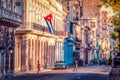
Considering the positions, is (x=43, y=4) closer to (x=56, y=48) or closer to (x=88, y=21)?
(x=56, y=48)

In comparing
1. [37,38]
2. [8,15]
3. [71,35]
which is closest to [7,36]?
[8,15]

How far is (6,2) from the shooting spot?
171ft

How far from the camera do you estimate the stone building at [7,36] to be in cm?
4872

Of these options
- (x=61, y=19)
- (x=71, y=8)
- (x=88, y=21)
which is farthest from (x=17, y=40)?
(x=88, y=21)

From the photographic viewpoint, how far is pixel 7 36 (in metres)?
50.8

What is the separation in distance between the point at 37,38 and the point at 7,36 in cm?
1955

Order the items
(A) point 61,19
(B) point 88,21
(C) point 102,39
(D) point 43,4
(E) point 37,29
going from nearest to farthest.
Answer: (E) point 37,29 → (D) point 43,4 → (A) point 61,19 → (B) point 88,21 → (C) point 102,39

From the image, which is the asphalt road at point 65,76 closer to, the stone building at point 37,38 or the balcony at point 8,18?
the balcony at point 8,18

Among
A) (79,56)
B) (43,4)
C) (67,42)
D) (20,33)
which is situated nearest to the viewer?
(20,33)

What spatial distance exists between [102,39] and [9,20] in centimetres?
14057

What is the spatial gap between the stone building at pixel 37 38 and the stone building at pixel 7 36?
1075cm

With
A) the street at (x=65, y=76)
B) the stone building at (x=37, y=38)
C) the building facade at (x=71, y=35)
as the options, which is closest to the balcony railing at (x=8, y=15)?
the street at (x=65, y=76)

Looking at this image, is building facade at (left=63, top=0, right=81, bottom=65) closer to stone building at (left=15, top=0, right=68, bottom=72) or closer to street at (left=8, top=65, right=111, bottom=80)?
stone building at (left=15, top=0, right=68, bottom=72)

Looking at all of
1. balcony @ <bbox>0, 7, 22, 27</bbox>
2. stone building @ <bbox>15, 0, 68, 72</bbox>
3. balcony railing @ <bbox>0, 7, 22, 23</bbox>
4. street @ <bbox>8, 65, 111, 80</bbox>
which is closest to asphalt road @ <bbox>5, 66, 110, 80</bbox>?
street @ <bbox>8, 65, 111, 80</bbox>
